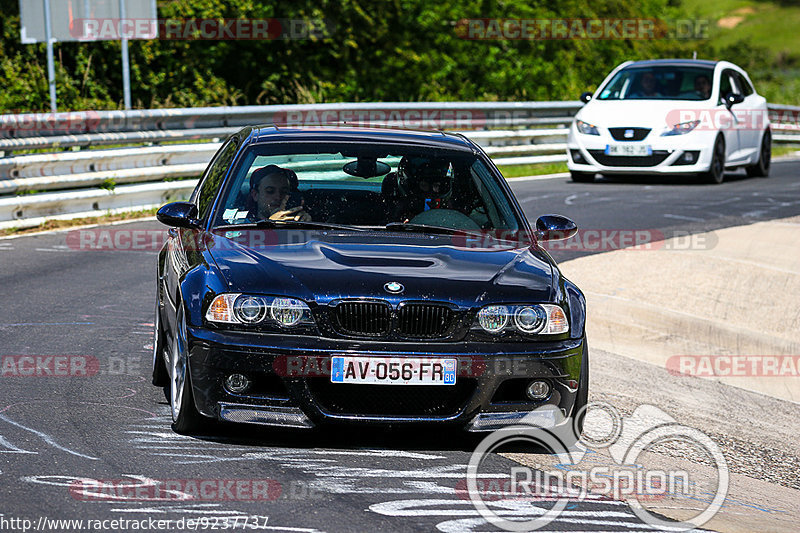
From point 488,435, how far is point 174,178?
10514 mm

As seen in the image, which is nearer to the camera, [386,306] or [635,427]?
[386,306]

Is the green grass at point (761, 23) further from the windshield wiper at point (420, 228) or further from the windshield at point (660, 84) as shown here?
the windshield wiper at point (420, 228)

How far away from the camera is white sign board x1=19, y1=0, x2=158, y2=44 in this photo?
23.5 m

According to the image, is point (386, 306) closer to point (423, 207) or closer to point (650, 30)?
point (423, 207)

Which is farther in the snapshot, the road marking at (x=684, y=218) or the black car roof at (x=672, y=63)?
the black car roof at (x=672, y=63)

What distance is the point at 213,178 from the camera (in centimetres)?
718

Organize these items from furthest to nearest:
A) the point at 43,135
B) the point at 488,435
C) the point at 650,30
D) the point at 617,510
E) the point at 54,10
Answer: the point at 650,30 → the point at 54,10 → the point at 43,135 → the point at 488,435 → the point at 617,510

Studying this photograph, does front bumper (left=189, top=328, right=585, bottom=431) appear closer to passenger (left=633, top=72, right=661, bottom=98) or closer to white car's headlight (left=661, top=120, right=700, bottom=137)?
white car's headlight (left=661, top=120, right=700, bottom=137)

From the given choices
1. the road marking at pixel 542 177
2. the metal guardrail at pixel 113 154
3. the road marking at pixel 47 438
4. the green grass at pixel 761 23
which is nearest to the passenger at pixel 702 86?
the road marking at pixel 542 177

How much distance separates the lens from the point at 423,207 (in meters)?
6.81

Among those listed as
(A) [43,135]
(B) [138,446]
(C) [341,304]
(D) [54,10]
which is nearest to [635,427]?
(C) [341,304]

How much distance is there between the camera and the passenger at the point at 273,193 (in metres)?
6.61

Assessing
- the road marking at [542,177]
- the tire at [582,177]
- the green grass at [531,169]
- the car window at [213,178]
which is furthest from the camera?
the green grass at [531,169]

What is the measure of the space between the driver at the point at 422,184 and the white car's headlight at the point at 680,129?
1164 centimetres
